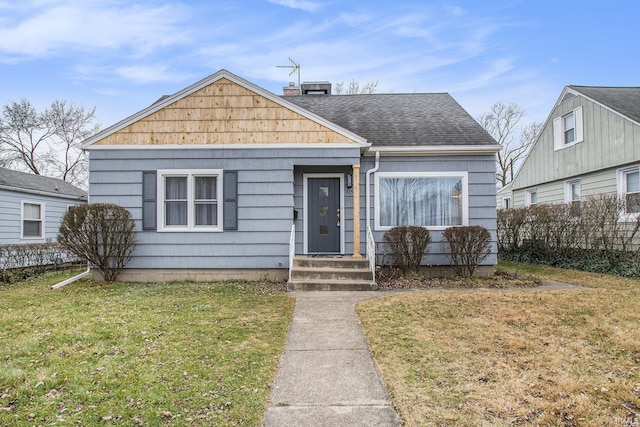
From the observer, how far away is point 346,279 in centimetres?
789

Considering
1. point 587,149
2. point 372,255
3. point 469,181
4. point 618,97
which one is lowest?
point 372,255

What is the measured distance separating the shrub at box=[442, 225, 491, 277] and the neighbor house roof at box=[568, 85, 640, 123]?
6393 millimetres

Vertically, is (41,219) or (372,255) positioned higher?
(41,219)

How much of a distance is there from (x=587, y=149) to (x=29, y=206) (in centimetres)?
1953

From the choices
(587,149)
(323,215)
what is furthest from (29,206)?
(587,149)

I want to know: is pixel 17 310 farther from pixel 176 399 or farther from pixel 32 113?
pixel 32 113

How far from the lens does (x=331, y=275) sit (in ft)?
26.0

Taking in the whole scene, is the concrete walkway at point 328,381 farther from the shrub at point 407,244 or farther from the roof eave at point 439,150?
the roof eave at point 439,150

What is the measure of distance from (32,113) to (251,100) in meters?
24.2

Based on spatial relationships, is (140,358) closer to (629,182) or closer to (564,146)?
(629,182)

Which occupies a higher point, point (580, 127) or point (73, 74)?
point (73, 74)

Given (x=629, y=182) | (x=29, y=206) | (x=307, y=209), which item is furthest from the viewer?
(x=29, y=206)

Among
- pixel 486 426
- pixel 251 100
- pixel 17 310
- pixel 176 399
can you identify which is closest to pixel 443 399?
pixel 486 426

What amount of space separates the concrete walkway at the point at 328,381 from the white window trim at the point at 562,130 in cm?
1206
